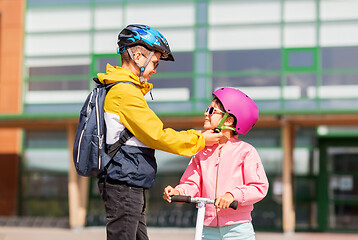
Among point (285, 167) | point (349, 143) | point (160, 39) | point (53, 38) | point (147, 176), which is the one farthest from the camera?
point (53, 38)

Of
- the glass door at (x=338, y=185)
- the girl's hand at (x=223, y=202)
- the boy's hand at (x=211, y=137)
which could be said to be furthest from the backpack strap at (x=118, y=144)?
the glass door at (x=338, y=185)

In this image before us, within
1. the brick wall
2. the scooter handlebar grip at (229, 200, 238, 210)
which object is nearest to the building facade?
the brick wall

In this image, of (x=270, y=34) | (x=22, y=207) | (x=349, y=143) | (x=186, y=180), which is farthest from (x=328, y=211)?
(x=186, y=180)

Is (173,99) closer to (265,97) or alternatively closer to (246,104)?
(265,97)

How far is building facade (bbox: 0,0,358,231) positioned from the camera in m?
15.8

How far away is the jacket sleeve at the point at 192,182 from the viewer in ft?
11.8

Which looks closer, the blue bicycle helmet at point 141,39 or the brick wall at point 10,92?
the blue bicycle helmet at point 141,39

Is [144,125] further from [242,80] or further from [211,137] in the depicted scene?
[242,80]

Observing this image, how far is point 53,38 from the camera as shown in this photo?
57.7ft

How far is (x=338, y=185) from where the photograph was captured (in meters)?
16.1

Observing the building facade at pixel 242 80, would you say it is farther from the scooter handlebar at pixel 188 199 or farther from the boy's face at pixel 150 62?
the scooter handlebar at pixel 188 199

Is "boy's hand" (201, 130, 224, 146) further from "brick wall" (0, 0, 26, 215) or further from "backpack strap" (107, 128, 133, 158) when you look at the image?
"brick wall" (0, 0, 26, 215)

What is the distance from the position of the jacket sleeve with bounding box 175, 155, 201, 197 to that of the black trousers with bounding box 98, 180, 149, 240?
0.31 meters

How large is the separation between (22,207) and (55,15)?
18.3 feet
